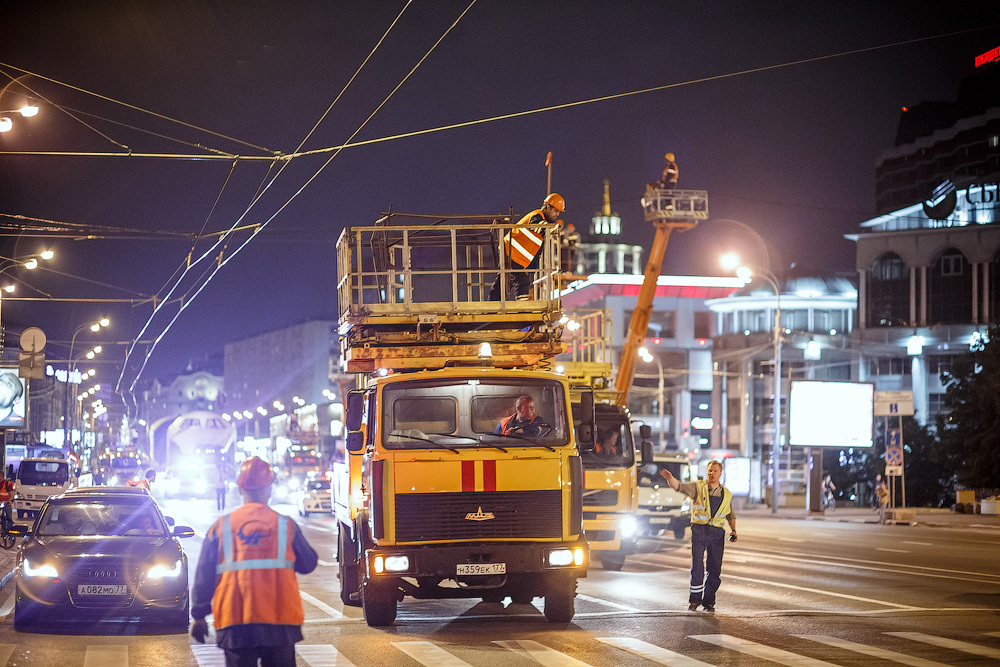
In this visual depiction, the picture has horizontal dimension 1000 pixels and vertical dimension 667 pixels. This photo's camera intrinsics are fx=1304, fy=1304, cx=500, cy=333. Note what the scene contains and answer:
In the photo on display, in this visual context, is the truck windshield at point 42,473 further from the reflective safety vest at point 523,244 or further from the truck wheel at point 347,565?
the reflective safety vest at point 523,244

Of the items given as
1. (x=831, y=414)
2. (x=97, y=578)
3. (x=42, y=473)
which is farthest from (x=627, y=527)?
(x=831, y=414)

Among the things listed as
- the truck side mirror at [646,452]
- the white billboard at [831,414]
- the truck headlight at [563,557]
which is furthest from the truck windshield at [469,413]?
the white billboard at [831,414]

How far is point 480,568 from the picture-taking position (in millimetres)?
13219

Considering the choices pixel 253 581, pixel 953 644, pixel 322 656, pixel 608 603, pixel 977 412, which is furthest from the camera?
pixel 977 412

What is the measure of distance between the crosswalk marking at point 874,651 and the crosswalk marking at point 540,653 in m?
2.65

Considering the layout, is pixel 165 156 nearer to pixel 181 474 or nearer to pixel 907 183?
pixel 181 474

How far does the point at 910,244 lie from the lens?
9244 centimetres

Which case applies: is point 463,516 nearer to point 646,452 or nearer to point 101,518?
point 101,518

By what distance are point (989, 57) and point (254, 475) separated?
90.6 metres

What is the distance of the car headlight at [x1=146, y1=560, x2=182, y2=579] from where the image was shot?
1350 cm

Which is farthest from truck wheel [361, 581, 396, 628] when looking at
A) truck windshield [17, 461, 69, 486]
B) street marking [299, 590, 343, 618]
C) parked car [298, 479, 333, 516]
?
parked car [298, 479, 333, 516]

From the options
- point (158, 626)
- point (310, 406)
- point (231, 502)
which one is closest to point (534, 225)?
point (158, 626)

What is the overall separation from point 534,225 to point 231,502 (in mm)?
45289

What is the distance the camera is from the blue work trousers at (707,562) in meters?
15.3
